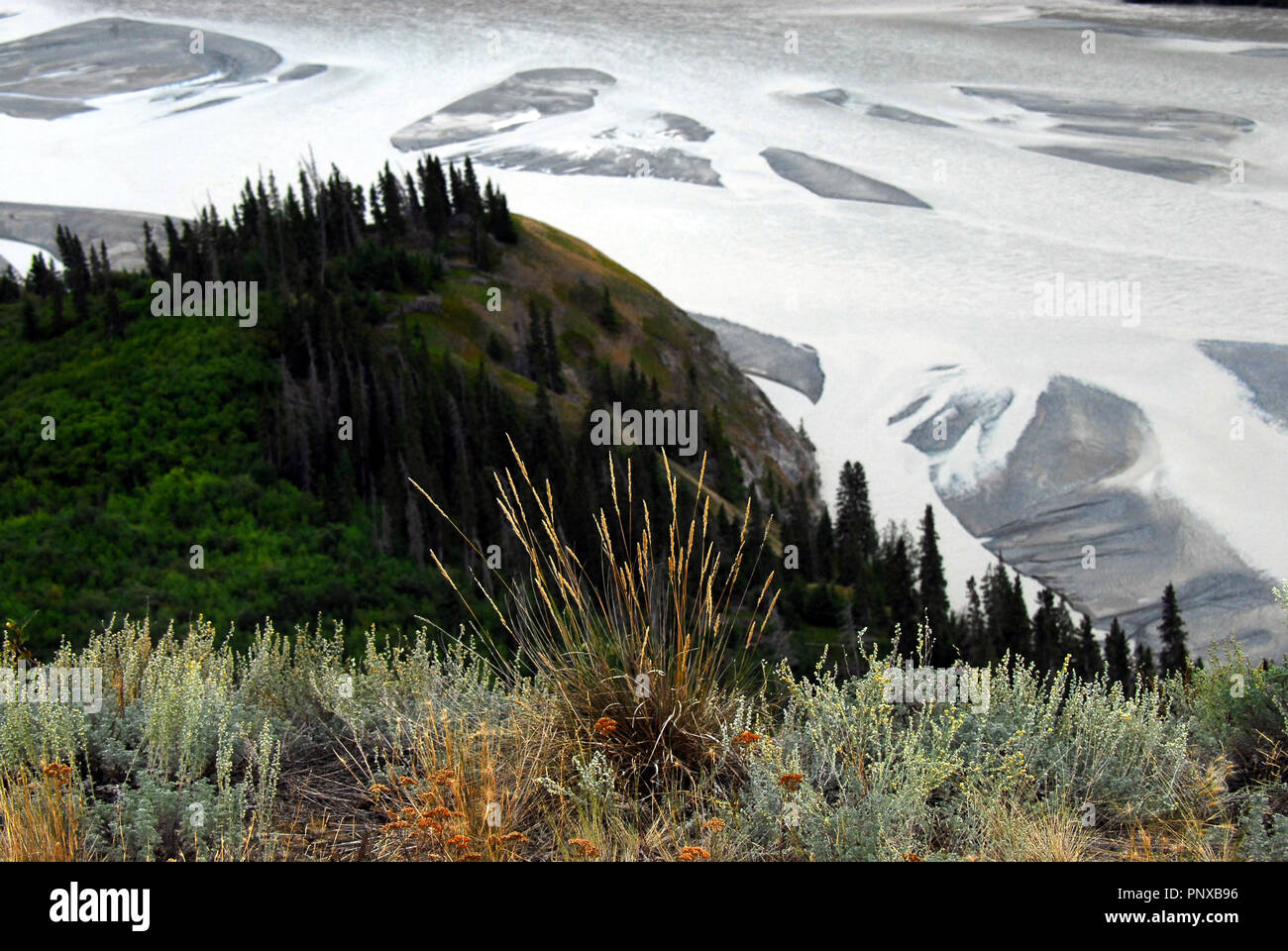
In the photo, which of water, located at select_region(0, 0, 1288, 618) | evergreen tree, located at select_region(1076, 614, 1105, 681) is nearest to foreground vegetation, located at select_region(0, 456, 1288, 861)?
evergreen tree, located at select_region(1076, 614, 1105, 681)

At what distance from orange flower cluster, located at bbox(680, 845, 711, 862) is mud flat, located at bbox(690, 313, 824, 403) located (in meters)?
75.8

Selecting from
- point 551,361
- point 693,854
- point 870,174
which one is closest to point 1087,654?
point 551,361

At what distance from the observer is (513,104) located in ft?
337

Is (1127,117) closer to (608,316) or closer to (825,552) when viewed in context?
(608,316)

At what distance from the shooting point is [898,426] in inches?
2985

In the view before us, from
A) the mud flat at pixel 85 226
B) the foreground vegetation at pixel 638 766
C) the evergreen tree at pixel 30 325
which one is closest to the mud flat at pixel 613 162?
the mud flat at pixel 85 226

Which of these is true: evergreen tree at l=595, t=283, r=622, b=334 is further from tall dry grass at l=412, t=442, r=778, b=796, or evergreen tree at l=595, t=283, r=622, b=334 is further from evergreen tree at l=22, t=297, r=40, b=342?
tall dry grass at l=412, t=442, r=778, b=796

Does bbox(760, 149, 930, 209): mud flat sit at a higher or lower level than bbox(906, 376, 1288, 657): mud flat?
higher

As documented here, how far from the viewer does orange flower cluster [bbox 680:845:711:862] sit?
13.6ft

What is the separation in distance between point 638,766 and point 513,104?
103 metres

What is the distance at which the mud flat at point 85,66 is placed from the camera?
95375mm

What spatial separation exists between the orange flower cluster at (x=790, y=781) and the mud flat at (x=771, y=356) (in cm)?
7551

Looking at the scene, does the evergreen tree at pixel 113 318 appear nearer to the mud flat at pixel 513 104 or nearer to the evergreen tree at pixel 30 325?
the evergreen tree at pixel 30 325
